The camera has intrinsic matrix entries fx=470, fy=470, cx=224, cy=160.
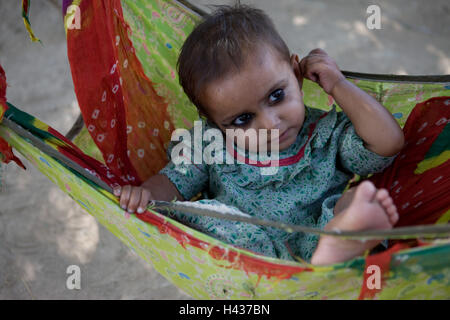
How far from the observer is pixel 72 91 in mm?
2293

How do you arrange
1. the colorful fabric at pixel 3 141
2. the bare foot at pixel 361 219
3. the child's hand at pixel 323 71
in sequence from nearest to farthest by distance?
the bare foot at pixel 361 219
the colorful fabric at pixel 3 141
the child's hand at pixel 323 71

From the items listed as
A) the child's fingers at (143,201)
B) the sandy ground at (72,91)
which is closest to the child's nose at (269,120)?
the child's fingers at (143,201)

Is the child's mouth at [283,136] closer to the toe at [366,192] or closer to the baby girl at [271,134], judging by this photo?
the baby girl at [271,134]

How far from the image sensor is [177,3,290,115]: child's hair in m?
1.01

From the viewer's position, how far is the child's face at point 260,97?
3.31 feet

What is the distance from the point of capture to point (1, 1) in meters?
2.78

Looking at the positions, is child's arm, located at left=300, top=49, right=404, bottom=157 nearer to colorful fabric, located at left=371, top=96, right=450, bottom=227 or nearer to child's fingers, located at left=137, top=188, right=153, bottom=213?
colorful fabric, located at left=371, top=96, right=450, bottom=227

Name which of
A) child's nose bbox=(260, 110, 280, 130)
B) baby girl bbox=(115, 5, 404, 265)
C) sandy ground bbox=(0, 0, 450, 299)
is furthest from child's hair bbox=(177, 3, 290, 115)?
sandy ground bbox=(0, 0, 450, 299)

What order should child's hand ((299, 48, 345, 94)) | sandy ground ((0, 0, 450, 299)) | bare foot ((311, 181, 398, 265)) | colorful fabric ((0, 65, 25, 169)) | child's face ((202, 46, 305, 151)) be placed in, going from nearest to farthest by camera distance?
bare foot ((311, 181, 398, 265)), colorful fabric ((0, 65, 25, 169)), child's face ((202, 46, 305, 151)), child's hand ((299, 48, 345, 94)), sandy ground ((0, 0, 450, 299))

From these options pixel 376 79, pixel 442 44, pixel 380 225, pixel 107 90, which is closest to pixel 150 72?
pixel 107 90

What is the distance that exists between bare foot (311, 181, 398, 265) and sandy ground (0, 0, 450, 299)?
2.74 ft

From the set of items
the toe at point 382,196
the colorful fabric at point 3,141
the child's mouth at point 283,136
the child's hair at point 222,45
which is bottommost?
the toe at point 382,196
